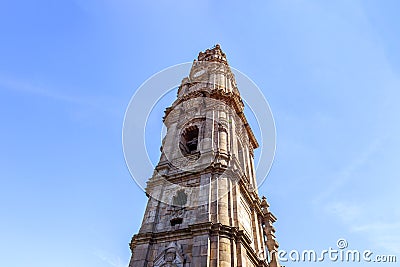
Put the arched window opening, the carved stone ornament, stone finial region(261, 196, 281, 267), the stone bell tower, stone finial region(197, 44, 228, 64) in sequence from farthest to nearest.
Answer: stone finial region(197, 44, 228, 64) → the arched window opening → stone finial region(261, 196, 281, 267) → the stone bell tower → the carved stone ornament

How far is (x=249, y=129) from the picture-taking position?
3738 cm

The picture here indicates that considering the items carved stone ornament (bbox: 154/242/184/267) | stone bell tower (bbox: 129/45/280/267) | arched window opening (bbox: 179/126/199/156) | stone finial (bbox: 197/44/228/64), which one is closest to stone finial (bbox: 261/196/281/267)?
stone bell tower (bbox: 129/45/280/267)

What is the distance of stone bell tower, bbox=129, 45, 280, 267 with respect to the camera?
18.6 metres

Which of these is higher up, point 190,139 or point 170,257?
point 190,139

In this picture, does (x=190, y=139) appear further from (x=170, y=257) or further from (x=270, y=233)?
(x=170, y=257)

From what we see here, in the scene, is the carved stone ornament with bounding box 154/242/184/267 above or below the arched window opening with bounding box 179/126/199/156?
below

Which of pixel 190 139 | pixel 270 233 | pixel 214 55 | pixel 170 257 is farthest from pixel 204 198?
pixel 214 55

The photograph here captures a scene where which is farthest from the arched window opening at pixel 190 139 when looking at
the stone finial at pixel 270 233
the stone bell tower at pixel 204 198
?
the stone finial at pixel 270 233

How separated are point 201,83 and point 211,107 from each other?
24.0 ft

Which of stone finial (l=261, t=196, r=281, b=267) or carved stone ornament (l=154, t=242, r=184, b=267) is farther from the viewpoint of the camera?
stone finial (l=261, t=196, r=281, b=267)

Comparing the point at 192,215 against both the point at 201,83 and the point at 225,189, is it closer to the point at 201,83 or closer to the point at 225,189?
the point at 225,189

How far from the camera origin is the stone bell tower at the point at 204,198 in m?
18.6

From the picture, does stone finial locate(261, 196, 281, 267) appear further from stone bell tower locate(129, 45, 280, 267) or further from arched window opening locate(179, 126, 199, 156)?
arched window opening locate(179, 126, 199, 156)

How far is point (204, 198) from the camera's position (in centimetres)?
2133
